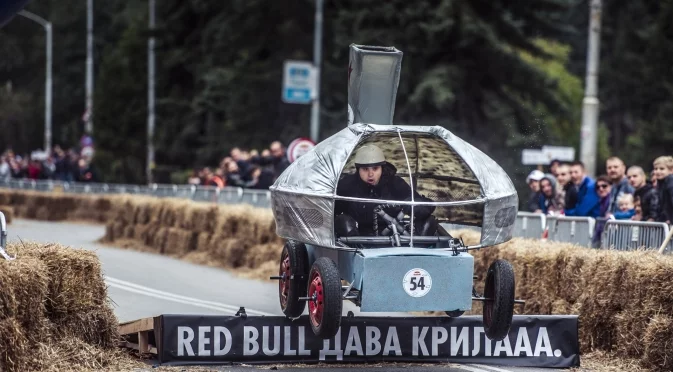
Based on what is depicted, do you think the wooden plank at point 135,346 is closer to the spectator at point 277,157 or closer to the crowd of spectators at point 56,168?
the spectator at point 277,157

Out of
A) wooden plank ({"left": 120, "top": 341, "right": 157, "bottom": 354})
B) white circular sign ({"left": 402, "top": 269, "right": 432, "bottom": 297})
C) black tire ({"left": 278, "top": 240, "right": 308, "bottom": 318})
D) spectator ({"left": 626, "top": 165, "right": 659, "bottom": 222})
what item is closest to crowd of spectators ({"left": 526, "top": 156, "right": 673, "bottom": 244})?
spectator ({"left": 626, "top": 165, "right": 659, "bottom": 222})

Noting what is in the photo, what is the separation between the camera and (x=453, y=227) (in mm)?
19094

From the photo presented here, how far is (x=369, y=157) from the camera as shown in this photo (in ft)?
42.0

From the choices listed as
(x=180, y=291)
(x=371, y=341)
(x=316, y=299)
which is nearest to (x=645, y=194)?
(x=371, y=341)

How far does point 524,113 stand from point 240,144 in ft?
37.0

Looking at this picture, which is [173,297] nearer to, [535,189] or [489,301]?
[535,189]

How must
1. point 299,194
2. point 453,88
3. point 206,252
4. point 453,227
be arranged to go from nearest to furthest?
1. point 299,194
2. point 453,227
3. point 206,252
4. point 453,88

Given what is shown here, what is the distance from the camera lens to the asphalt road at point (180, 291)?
57.2ft

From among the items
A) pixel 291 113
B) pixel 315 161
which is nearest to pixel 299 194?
pixel 315 161

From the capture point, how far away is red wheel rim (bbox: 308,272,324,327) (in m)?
11.8

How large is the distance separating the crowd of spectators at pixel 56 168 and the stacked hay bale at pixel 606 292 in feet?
113

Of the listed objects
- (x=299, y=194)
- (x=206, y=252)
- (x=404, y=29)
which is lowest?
(x=206, y=252)

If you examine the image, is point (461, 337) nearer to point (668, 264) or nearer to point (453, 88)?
point (668, 264)

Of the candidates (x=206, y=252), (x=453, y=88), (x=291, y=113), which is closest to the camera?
(x=206, y=252)
